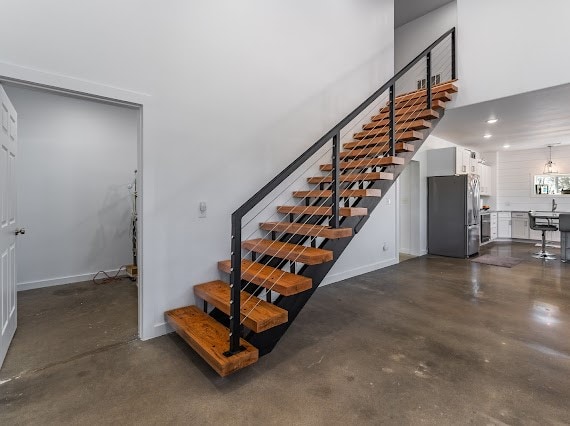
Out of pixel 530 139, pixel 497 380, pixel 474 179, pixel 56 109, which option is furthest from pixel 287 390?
pixel 530 139

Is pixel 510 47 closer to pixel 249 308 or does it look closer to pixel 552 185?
pixel 249 308

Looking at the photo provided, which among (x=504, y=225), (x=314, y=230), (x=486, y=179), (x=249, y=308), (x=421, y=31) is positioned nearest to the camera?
(x=249, y=308)

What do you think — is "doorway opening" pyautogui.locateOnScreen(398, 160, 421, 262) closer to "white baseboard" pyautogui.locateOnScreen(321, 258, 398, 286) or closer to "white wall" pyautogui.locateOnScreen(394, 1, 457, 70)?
"white baseboard" pyautogui.locateOnScreen(321, 258, 398, 286)

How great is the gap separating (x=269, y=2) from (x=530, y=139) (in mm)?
6884

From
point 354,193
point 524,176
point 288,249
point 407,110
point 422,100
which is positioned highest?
point 422,100

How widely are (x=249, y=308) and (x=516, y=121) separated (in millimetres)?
5865

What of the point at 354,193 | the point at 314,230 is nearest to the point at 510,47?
the point at 354,193

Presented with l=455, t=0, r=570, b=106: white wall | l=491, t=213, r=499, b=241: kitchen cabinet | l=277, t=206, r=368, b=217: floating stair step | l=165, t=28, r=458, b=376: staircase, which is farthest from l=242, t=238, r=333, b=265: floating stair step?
l=491, t=213, r=499, b=241: kitchen cabinet

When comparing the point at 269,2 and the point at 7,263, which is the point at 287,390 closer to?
the point at 7,263

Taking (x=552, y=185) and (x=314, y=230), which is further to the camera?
(x=552, y=185)

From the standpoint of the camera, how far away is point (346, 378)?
2.04 m

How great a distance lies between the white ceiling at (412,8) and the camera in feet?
19.3

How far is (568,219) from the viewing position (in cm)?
545

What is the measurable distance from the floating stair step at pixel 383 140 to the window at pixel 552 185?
6604 mm
